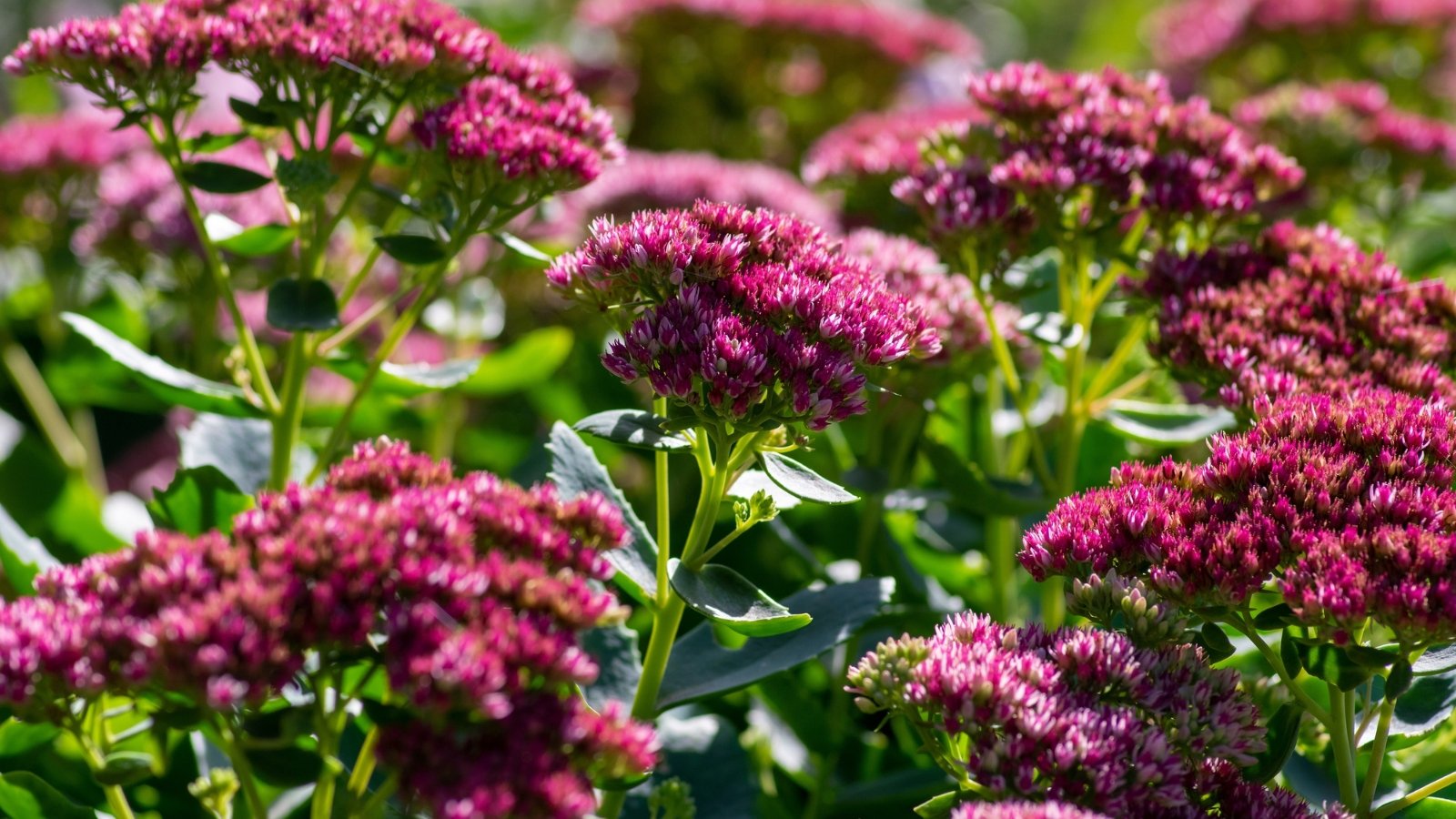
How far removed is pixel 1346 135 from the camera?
274 centimetres

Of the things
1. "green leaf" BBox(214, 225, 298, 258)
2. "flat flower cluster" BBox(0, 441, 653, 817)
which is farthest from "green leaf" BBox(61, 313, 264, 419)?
"flat flower cluster" BBox(0, 441, 653, 817)

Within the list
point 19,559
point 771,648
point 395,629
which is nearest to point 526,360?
point 19,559

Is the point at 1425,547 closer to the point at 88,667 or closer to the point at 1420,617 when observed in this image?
the point at 1420,617

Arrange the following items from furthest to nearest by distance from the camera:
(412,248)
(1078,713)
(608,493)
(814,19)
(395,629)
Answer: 1. (814,19)
2. (412,248)
3. (608,493)
4. (1078,713)
5. (395,629)

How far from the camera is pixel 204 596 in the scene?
1.06 m

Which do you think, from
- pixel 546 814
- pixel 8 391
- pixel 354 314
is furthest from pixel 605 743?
pixel 8 391

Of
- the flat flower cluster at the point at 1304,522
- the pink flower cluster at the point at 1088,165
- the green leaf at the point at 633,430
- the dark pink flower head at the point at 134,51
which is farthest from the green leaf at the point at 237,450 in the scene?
the flat flower cluster at the point at 1304,522

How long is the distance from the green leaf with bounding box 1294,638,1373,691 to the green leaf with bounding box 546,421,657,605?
691 millimetres

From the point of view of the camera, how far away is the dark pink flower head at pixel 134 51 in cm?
165

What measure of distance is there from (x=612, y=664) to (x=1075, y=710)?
2.07ft

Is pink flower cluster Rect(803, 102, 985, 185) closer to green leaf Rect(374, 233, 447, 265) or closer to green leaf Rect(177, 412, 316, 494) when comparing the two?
green leaf Rect(374, 233, 447, 265)

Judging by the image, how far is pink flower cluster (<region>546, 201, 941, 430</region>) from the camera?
134 centimetres

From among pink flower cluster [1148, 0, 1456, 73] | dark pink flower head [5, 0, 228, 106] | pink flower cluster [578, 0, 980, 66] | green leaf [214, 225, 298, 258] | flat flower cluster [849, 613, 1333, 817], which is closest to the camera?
flat flower cluster [849, 613, 1333, 817]

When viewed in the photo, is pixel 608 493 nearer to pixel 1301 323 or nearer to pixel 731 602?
pixel 731 602
